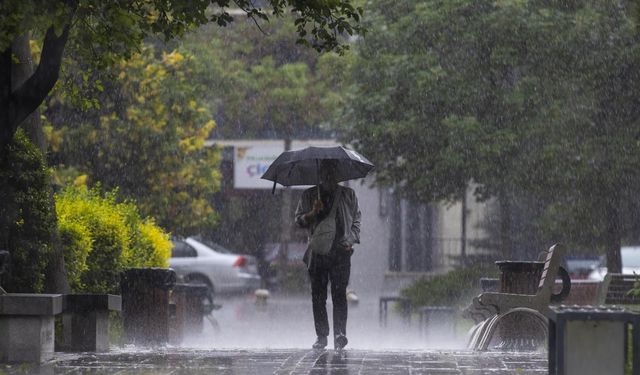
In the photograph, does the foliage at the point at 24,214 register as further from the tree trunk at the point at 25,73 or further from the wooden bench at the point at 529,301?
the wooden bench at the point at 529,301

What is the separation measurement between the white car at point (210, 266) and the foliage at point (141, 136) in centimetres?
651

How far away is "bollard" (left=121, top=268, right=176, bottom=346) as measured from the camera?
14414 mm

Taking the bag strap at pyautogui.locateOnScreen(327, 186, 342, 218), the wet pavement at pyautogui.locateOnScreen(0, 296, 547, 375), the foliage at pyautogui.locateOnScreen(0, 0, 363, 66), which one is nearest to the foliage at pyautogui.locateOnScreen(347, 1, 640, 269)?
the bag strap at pyautogui.locateOnScreen(327, 186, 342, 218)

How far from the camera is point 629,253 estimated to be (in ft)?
108

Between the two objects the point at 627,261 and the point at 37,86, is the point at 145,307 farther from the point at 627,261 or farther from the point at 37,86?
the point at 627,261

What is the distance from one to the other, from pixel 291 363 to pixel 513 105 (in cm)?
1581

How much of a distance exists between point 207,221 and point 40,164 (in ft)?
53.4

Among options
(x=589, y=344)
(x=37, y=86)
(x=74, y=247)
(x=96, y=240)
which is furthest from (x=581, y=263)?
(x=589, y=344)

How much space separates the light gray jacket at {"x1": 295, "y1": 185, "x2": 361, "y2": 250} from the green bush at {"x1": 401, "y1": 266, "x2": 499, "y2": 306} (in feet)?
43.3

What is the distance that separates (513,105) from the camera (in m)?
26.0

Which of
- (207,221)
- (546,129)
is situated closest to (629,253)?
(546,129)

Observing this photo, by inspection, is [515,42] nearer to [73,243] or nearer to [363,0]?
[363,0]

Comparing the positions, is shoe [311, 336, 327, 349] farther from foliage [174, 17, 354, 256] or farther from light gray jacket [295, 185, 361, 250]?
foliage [174, 17, 354, 256]

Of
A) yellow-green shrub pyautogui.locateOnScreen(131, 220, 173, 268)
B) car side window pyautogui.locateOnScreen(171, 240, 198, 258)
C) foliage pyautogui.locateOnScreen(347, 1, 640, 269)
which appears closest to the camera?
yellow-green shrub pyautogui.locateOnScreen(131, 220, 173, 268)
